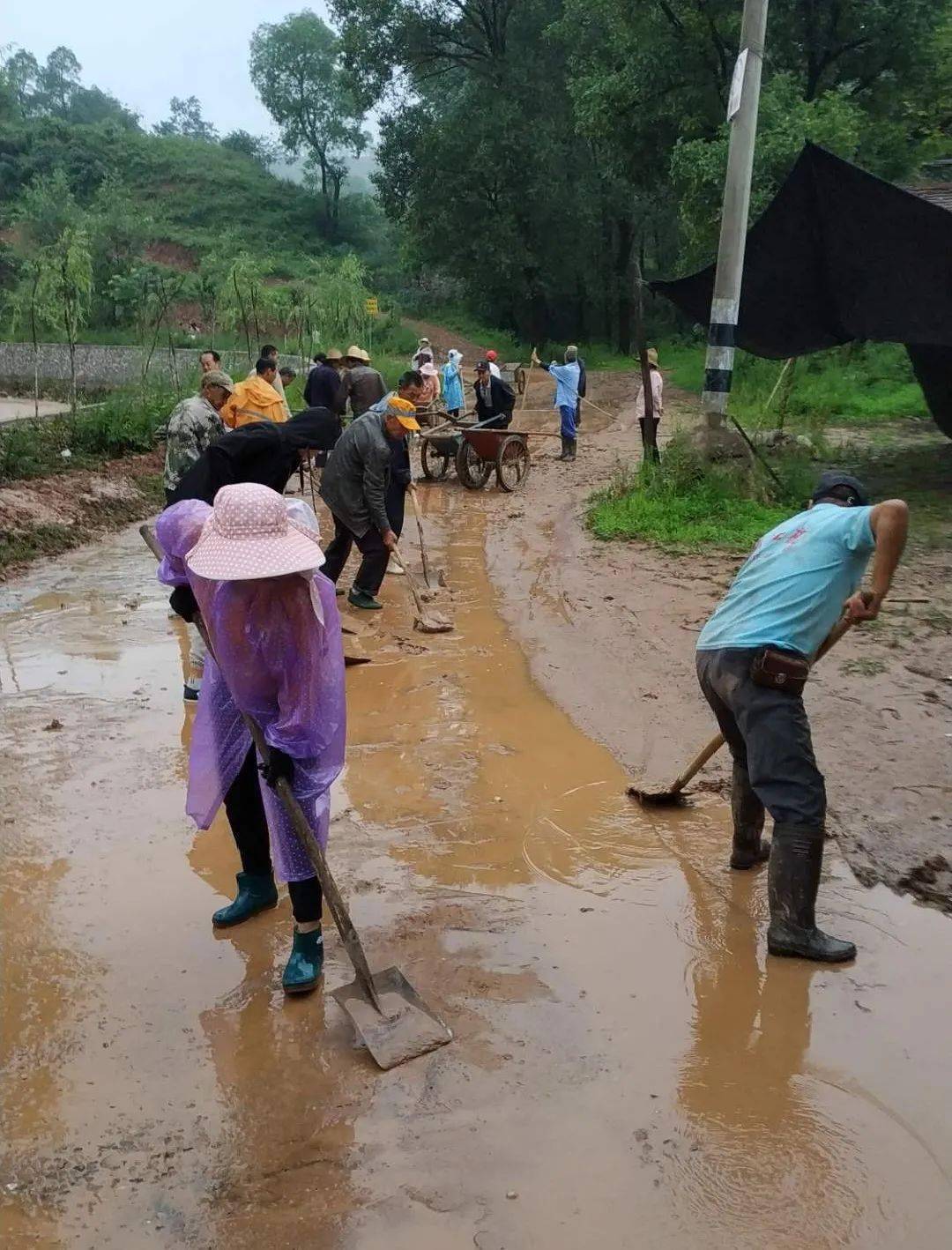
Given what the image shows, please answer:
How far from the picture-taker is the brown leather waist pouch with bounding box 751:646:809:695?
3133 mm

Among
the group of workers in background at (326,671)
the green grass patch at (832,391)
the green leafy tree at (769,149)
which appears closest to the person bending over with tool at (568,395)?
the green grass patch at (832,391)

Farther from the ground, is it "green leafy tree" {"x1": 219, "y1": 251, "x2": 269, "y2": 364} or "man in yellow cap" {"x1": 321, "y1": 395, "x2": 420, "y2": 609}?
"green leafy tree" {"x1": 219, "y1": 251, "x2": 269, "y2": 364}

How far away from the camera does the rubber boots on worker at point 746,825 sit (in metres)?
3.68

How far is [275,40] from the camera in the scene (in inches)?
2206

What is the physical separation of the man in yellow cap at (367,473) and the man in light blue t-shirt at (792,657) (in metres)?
3.90

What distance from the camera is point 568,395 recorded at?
1448 cm

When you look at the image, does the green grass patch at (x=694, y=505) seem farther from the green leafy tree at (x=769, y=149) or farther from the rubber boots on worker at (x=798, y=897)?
the green leafy tree at (x=769, y=149)

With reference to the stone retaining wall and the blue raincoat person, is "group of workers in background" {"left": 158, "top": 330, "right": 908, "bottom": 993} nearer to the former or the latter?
the blue raincoat person

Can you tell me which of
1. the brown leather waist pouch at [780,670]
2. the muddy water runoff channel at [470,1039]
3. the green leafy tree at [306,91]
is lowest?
the muddy water runoff channel at [470,1039]

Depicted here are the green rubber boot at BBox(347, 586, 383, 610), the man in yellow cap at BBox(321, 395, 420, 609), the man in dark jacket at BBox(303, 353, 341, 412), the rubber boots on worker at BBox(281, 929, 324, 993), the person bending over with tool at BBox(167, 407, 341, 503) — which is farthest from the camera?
the man in dark jacket at BBox(303, 353, 341, 412)

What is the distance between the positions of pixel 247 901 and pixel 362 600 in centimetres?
405

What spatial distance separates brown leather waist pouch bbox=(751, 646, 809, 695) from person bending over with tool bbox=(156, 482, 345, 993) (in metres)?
1.32

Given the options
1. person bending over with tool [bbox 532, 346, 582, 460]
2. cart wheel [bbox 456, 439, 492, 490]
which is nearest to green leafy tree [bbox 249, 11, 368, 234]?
person bending over with tool [bbox 532, 346, 582, 460]

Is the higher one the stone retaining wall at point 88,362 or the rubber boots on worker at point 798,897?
the stone retaining wall at point 88,362
